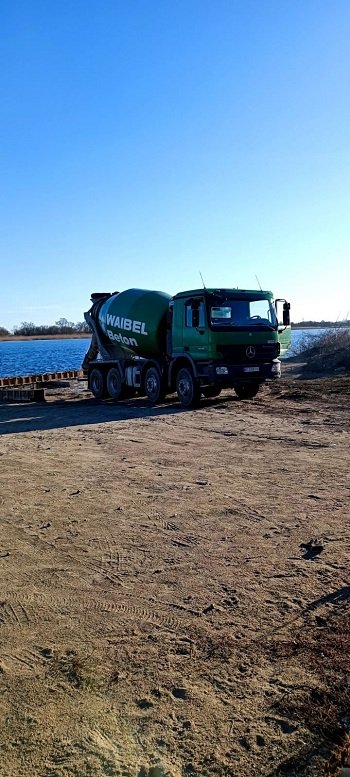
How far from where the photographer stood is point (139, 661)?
3248 millimetres

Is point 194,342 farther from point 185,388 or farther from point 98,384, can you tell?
point 98,384

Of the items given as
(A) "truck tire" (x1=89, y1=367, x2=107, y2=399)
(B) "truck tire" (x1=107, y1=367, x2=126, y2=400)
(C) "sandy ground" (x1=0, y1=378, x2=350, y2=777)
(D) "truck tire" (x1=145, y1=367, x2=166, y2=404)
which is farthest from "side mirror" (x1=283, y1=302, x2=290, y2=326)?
(C) "sandy ground" (x1=0, y1=378, x2=350, y2=777)

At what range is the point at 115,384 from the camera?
59.3 feet

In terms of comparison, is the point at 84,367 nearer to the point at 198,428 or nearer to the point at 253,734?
the point at 198,428

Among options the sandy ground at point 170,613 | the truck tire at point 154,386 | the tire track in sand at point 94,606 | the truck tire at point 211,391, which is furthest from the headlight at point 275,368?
the tire track in sand at point 94,606

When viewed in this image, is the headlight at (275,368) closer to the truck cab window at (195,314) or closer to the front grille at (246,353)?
the front grille at (246,353)

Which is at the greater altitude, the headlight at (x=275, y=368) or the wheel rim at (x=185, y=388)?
the headlight at (x=275, y=368)

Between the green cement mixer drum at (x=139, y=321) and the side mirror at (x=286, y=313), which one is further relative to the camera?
the green cement mixer drum at (x=139, y=321)

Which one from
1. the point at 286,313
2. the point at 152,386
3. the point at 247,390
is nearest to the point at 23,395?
the point at 152,386

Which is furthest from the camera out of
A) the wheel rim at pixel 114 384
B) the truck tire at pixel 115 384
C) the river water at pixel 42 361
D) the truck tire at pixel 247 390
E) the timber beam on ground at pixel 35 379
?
the river water at pixel 42 361

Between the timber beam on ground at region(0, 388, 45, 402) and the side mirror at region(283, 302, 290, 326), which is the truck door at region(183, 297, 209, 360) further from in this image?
the timber beam on ground at region(0, 388, 45, 402)

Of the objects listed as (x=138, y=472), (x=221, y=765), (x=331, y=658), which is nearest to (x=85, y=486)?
(x=138, y=472)

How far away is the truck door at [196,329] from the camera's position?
1401cm

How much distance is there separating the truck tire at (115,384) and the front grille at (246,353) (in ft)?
14.9
